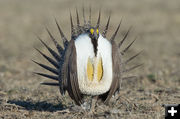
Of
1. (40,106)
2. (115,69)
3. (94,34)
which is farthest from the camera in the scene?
(40,106)

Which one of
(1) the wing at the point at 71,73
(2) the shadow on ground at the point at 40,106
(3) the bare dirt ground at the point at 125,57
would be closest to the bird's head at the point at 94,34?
(1) the wing at the point at 71,73

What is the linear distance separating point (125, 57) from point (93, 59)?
13.3ft

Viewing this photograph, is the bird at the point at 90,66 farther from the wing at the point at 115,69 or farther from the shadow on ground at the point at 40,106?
the shadow on ground at the point at 40,106

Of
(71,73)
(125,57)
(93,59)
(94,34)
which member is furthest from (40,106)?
(125,57)

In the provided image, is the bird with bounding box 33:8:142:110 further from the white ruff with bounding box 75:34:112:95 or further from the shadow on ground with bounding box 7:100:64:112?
the shadow on ground with bounding box 7:100:64:112

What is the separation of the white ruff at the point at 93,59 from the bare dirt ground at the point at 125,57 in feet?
0.82

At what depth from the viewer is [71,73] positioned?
3611 millimetres

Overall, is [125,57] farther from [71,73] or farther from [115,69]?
[71,73]

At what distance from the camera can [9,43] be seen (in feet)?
29.9

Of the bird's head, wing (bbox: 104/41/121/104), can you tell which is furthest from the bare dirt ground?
the bird's head

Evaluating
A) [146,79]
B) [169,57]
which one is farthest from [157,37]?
[146,79]

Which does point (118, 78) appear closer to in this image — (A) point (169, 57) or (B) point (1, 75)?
(B) point (1, 75)

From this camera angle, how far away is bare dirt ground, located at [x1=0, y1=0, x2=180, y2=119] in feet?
13.2

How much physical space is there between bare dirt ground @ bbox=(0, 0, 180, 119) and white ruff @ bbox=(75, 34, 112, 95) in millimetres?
251
